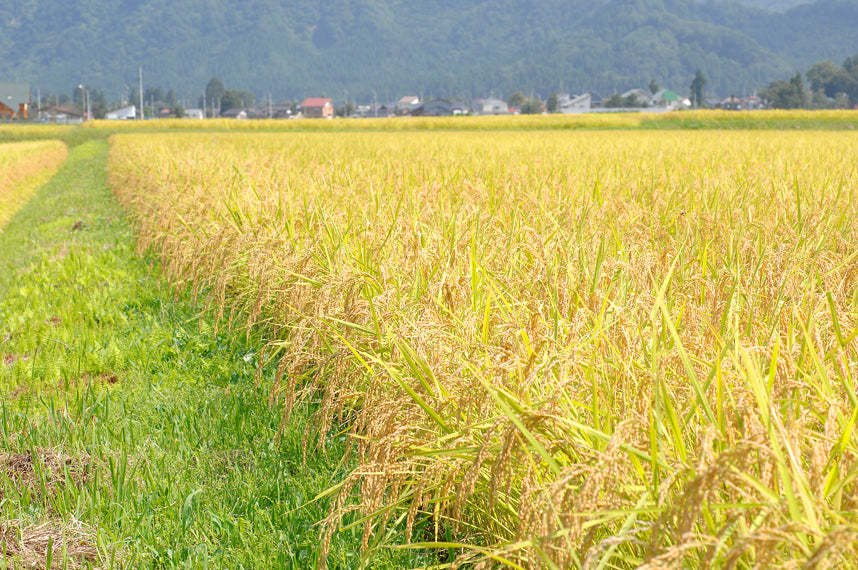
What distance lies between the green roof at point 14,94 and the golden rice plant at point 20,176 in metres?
61.6

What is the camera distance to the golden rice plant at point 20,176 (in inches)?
482

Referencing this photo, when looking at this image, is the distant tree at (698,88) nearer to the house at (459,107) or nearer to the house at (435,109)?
the house at (459,107)

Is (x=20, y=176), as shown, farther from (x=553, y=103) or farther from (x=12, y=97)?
(x=553, y=103)

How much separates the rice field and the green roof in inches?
3181

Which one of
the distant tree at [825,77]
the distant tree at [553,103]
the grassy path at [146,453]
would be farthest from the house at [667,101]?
the grassy path at [146,453]

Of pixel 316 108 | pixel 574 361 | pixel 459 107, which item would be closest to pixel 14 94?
pixel 316 108

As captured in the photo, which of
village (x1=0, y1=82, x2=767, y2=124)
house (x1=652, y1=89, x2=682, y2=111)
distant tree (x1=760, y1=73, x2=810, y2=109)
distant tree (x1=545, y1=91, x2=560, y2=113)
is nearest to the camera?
distant tree (x1=760, y1=73, x2=810, y2=109)

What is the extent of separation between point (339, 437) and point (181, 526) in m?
0.80

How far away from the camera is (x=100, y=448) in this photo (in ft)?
8.81

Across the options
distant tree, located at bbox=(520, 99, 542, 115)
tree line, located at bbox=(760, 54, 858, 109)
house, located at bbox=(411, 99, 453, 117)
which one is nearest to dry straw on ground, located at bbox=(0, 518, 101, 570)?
tree line, located at bbox=(760, 54, 858, 109)

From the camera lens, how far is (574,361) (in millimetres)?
1453

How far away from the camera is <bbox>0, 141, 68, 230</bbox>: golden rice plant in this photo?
1225cm

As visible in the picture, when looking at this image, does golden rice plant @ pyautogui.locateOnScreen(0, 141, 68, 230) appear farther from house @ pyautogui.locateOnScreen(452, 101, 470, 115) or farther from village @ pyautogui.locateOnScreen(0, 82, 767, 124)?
house @ pyautogui.locateOnScreen(452, 101, 470, 115)

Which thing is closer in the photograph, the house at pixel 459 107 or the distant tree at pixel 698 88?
the distant tree at pixel 698 88
